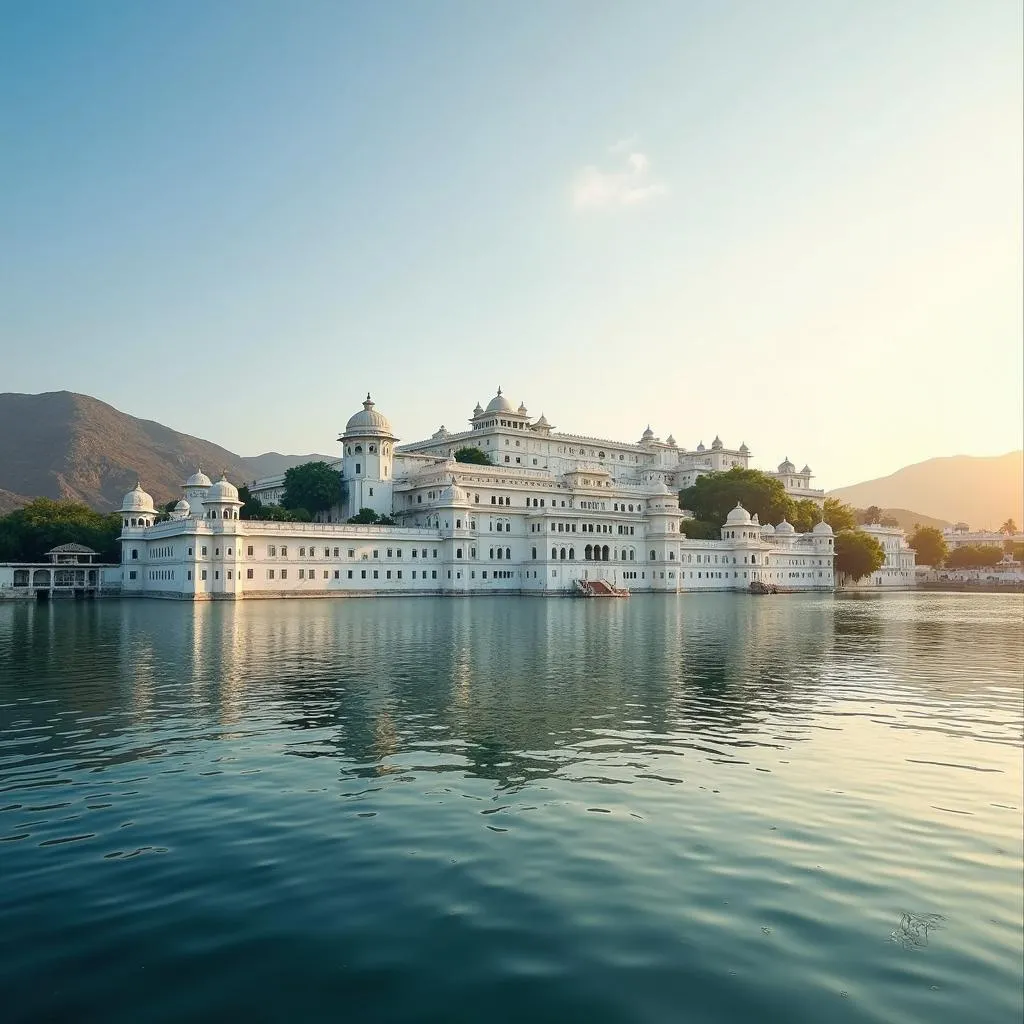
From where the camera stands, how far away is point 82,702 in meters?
19.7

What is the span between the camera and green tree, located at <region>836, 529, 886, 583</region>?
11356cm

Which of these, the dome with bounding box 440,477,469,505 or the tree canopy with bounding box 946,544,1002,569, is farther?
the tree canopy with bounding box 946,544,1002,569

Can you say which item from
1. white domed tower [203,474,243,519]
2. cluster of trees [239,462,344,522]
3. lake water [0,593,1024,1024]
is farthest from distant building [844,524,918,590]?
lake water [0,593,1024,1024]

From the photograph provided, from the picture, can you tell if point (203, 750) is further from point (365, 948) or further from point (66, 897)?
point (365, 948)

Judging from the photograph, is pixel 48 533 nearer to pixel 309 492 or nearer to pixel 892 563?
pixel 309 492

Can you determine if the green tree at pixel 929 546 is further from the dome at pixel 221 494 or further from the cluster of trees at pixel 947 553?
the dome at pixel 221 494

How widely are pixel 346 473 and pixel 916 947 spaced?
8325cm

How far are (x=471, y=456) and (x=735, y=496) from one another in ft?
108

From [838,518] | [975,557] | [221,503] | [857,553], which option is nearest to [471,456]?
[221,503]

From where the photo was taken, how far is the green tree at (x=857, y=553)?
11356 cm

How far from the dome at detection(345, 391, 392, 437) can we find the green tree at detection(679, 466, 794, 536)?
42938mm

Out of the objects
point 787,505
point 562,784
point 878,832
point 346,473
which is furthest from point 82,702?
point 787,505

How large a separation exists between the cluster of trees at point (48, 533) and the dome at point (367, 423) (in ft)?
76.0

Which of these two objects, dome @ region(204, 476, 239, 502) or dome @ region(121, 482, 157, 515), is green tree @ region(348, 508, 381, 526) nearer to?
dome @ region(204, 476, 239, 502)
